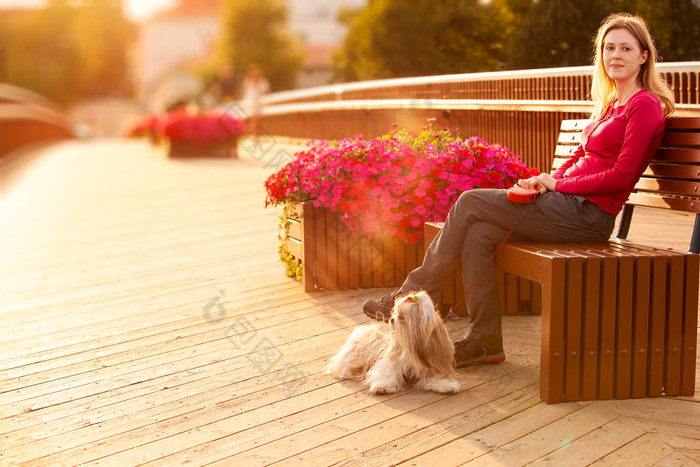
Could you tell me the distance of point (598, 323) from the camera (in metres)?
3.85

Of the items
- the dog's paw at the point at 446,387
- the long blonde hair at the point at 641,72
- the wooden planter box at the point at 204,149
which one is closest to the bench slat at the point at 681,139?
the long blonde hair at the point at 641,72

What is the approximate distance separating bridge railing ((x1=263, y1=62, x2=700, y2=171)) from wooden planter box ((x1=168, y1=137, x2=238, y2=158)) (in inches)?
219

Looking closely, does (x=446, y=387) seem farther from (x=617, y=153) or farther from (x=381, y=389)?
(x=617, y=153)

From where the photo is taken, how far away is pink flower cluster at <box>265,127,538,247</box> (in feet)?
18.6

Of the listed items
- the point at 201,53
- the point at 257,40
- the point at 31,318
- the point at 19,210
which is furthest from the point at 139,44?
the point at 31,318

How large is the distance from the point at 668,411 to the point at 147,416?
2216 millimetres

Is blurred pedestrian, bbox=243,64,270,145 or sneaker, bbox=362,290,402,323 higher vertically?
→ blurred pedestrian, bbox=243,64,270,145

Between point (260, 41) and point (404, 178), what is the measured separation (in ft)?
154

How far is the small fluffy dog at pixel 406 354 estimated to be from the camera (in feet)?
12.9

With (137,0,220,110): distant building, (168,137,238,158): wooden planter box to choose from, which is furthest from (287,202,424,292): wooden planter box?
(137,0,220,110): distant building

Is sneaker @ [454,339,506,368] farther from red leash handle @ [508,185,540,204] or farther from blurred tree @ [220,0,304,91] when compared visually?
blurred tree @ [220,0,304,91]

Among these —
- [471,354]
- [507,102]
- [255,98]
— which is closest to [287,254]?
[471,354]

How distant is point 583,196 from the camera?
13.8ft

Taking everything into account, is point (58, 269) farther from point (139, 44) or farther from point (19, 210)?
point (139, 44)
